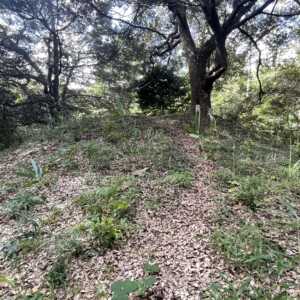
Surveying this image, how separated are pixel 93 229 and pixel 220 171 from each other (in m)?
1.66

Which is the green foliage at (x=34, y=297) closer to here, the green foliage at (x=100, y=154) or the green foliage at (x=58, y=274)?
the green foliage at (x=58, y=274)

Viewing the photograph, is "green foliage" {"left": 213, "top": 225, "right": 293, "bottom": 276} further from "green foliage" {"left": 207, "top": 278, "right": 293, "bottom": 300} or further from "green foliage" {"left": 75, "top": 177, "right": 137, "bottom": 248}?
"green foliage" {"left": 75, "top": 177, "right": 137, "bottom": 248}

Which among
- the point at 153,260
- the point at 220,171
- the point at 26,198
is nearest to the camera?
the point at 153,260

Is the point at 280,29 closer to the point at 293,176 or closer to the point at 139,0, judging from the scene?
the point at 139,0

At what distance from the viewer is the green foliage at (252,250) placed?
65.7 inches

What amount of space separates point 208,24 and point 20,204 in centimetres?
452

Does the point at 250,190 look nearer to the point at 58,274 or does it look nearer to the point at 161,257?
the point at 161,257

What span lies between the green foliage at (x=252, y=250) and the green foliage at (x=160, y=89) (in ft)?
18.6

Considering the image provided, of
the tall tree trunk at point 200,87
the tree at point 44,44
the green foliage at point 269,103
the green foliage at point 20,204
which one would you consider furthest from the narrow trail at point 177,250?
the tree at point 44,44

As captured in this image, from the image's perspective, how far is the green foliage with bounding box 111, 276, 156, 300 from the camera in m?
1.46

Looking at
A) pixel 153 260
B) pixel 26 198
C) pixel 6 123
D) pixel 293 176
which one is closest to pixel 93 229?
pixel 153 260

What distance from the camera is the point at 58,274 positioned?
172 centimetres

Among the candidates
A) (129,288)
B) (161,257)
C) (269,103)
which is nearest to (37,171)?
(161,257)

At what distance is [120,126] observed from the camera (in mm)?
4777
